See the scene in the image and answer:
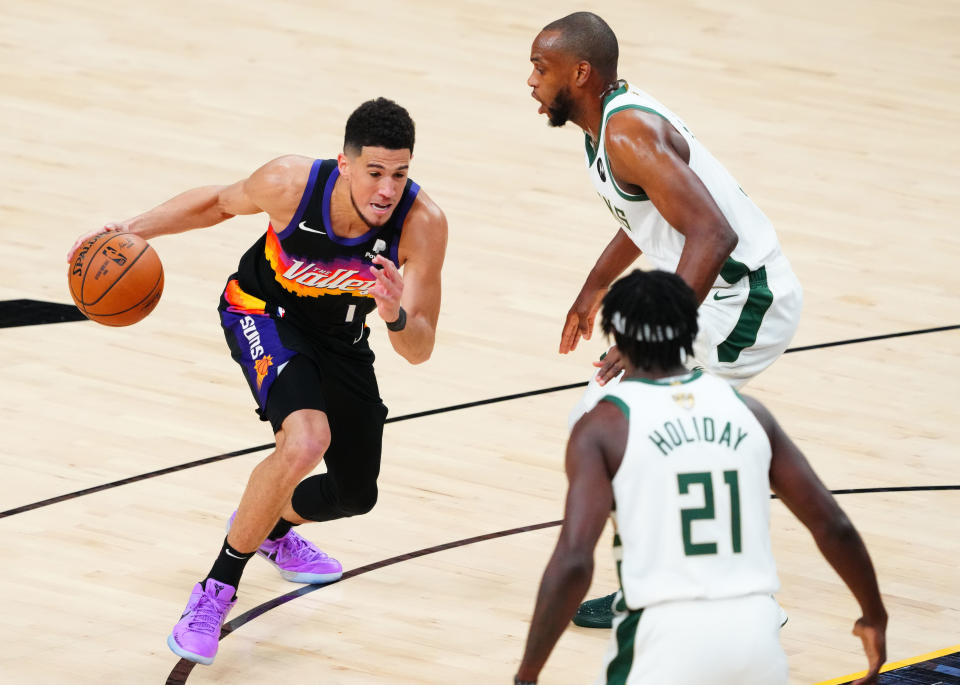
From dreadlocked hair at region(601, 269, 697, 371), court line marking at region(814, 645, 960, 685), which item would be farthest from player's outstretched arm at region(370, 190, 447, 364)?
court line marking at region(814, 645, 960, 685)

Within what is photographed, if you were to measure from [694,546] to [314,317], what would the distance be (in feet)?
7.85

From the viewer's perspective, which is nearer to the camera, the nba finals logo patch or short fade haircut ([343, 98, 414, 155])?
short fade haircut ([343, 98, 414, 155])

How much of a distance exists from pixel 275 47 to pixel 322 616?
800 cm

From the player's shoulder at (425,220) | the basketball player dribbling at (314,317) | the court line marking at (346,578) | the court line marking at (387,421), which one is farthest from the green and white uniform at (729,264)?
the court line marking at (387,421)

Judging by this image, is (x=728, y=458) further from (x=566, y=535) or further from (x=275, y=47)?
(x=275, y=47)

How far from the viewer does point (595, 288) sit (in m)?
5.55

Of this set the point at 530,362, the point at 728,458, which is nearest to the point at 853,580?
the point at 728,458

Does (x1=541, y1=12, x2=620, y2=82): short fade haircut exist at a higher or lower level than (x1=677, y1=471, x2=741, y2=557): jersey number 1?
higher

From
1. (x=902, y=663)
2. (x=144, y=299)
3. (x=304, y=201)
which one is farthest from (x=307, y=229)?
(x=902, y=663)

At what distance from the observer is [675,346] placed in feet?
11.2

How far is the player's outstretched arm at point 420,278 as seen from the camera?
500 centimetres

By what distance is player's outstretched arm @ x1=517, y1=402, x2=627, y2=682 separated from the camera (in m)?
3.24

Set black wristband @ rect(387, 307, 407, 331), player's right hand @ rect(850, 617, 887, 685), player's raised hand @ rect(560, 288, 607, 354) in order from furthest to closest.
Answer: player's raised hand @ rect(560, 288, 607, 354) → black wristband @ rect(387, 307, 407, 331) → player's right hand @ rect(850, 617, 887, 685)

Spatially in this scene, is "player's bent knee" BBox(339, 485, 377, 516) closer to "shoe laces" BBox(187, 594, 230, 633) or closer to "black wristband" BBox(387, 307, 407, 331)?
"shoe laces" BBox(187, 594, 230, 633)
